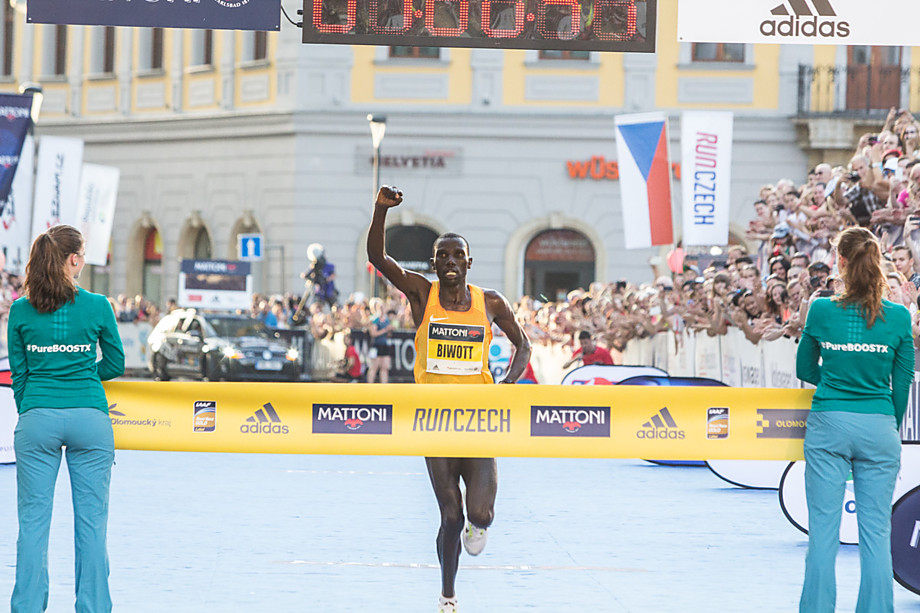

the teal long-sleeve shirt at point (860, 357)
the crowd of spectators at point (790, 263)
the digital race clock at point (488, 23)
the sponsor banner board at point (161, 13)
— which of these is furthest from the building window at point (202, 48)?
the teal long-sleeve shirt at point (860, 357)

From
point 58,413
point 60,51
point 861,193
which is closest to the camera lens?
point 58,413

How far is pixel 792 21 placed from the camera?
9.23 meters

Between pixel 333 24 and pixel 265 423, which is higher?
pixel 333 24

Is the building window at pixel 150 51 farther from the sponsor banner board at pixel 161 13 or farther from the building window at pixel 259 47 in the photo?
the sponsor banner board at pixel 161 13

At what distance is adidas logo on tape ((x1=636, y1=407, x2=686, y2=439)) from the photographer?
326 inches

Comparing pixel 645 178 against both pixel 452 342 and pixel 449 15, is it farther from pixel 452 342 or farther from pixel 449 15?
pixel 452 342

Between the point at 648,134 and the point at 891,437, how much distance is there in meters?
14.6

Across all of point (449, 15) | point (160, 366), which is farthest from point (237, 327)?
point (449, 15)

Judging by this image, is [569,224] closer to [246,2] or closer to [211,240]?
[211,240]

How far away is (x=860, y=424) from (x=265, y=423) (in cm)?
294

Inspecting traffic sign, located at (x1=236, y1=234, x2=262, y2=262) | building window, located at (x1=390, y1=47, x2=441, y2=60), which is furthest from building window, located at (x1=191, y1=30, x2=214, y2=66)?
traffic sign, located at (x1=236, y1=234, x2=262, y2=262)

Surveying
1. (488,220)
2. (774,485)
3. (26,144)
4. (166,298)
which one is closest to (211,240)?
(166,298)

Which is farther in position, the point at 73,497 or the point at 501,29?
the point at 501,29

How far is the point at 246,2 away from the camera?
9.18 metres
